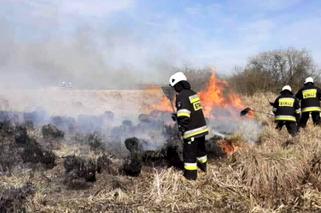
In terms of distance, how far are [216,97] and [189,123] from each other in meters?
6.90

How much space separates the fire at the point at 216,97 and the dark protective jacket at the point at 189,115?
6.69m

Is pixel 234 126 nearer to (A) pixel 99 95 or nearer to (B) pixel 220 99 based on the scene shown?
(B) pixel 220 99

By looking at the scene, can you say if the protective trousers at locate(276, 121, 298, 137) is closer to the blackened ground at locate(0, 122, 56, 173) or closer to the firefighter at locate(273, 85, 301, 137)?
the firefighter at locate(273, 85, 301, 137)

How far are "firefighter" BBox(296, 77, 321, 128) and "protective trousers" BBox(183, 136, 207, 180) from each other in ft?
24.7

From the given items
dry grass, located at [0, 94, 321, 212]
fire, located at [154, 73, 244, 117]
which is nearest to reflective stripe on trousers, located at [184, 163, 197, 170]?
dry grass, located at [0, 94, 321, 212]

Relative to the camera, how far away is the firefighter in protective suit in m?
7.88

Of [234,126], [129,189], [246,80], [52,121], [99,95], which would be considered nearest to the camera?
[129,189]

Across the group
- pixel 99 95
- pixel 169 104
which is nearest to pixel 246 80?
pixel 99 95

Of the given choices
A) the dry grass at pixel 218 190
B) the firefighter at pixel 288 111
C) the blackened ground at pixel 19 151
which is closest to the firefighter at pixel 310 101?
the firefighter at pixel 288 111

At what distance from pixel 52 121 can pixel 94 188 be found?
8287mm

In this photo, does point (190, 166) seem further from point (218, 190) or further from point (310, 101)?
point (310, 101)

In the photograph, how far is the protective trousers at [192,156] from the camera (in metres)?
7.83

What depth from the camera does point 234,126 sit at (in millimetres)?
14266

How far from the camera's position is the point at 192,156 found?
7.95 m
